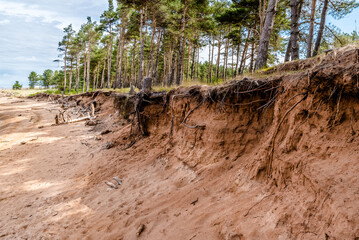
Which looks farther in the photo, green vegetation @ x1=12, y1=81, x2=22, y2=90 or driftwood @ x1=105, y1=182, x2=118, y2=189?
green vegetation @ x1=12, y1=81, x2=22, y2=90

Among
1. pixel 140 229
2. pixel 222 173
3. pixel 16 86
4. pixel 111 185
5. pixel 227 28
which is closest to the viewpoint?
pixel 140 229

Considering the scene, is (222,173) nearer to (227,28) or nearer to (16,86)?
(227,28)

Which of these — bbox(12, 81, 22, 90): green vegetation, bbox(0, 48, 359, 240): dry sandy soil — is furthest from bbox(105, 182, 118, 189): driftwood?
bbox(12, 81, 22, 90): green vegetation

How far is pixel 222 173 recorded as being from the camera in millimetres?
3971

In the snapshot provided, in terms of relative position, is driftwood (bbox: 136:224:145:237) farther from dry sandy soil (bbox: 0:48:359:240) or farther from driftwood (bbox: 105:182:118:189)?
driftwood (bbox: 105:182:118:189)

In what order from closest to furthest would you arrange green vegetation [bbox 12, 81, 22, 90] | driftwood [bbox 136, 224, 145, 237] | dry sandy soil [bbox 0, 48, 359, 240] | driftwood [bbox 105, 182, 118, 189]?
dry sandy soil [bbox 0, 48, 359, 240], driftwood [bbox 136, 224, 145, 237], driftwood [bbox 105, 182, 118, 189], green vegetation [bbox 12, 81, 22, 90]

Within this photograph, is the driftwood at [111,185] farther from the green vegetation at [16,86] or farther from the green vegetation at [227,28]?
the green vegetation at [16,86]

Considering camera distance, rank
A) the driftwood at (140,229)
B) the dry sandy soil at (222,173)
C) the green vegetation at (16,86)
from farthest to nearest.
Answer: the green vegetation at (16,86) → the driftwood at (140,229) → the dry sandy soil at (222,173)

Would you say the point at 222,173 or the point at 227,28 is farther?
the point at 227,28

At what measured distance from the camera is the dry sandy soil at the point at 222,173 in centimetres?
232

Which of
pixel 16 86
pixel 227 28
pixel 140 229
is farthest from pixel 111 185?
pixel 16 86

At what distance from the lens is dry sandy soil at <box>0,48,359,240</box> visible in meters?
2.32

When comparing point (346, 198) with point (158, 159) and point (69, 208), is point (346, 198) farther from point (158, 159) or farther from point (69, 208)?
point (69, 208)

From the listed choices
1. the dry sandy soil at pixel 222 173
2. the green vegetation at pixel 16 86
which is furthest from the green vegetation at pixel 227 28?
the green vegetation at pixel 16 86
